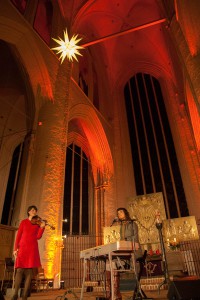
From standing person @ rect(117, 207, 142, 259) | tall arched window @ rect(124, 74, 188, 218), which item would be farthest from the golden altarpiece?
standing person @ rect(117, 207, 142, 259)

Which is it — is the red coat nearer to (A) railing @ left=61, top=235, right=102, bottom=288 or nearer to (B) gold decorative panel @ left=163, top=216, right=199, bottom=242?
(B) gold decorative panel @ left=163, top=216, right=199, bottom=242

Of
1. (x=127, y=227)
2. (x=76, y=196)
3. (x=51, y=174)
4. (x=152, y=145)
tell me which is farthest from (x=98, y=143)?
(x=127, y=227)

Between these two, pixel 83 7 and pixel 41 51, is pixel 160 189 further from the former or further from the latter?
pixel 83 7

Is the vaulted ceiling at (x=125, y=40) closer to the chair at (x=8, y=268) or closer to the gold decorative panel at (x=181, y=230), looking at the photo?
the gold decorative panel at (x=181, y=230)

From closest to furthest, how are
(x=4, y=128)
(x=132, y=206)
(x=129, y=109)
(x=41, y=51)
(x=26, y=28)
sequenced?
(x=26, y=28) < (x=41, y=51) < (x=132, y=206) < (x=4, y=128) < (x=129, y=109)

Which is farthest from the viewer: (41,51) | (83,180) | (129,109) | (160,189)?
(129,109)

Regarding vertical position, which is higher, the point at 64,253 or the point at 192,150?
the point at 192,150

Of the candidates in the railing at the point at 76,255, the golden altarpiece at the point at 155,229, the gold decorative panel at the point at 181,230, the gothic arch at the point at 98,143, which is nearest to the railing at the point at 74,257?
the railing at the point at 76,255

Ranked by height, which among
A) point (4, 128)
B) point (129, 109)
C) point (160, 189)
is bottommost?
point (160, 189)

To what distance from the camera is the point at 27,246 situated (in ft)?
10.5

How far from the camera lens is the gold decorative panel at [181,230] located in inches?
341

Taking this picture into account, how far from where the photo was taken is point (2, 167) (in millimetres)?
12766

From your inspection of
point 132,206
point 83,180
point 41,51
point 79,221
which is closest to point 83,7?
point 41,51

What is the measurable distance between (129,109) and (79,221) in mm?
8683
